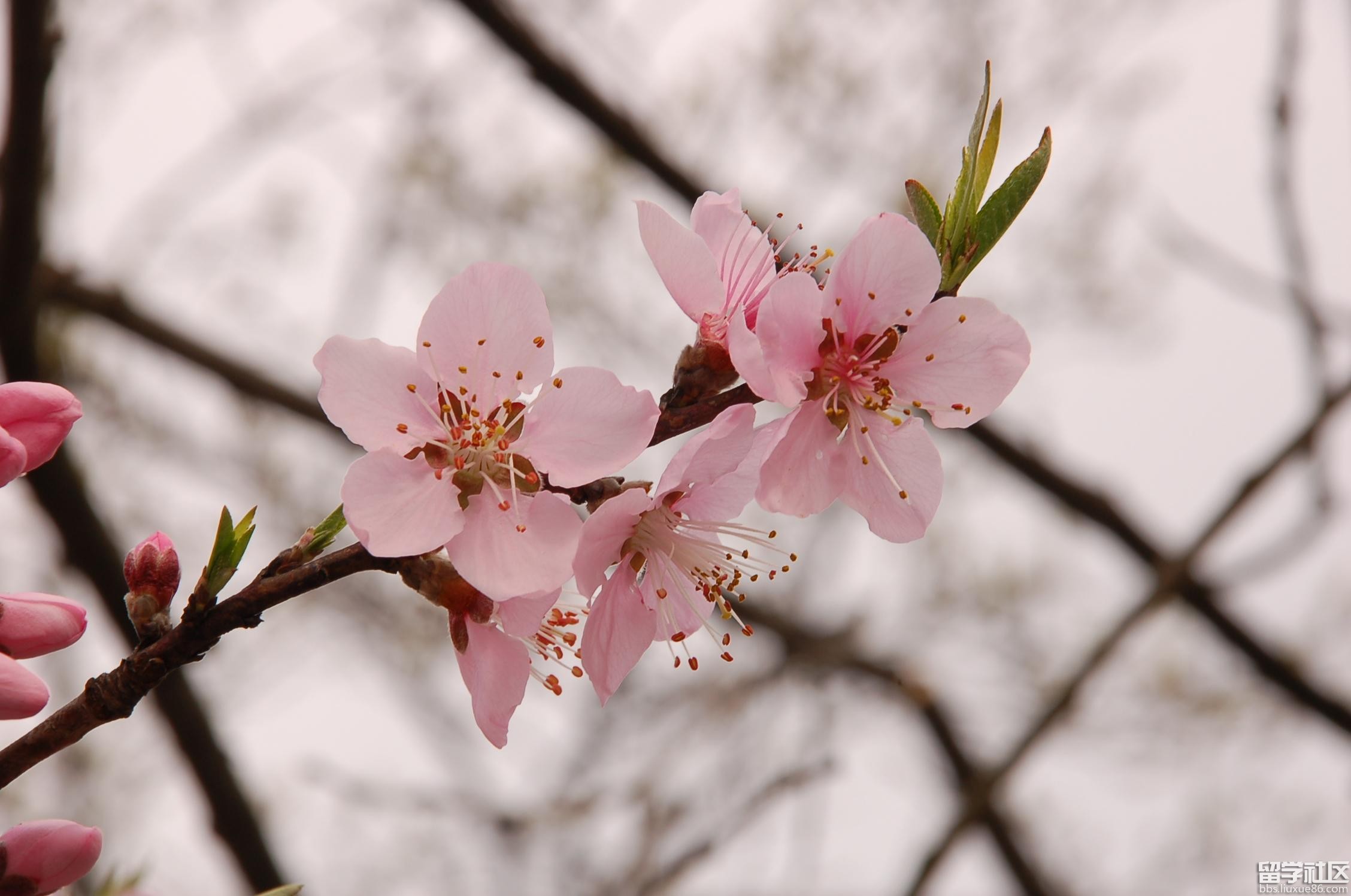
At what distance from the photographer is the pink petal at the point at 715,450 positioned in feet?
2.56

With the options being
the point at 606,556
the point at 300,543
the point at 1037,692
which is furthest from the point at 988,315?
the point at 1037,692

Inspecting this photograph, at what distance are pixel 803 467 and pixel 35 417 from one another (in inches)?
23.4

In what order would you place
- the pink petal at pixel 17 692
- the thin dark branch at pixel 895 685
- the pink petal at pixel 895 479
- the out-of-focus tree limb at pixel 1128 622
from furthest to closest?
the thin dark branch at pixel 895 685, the out-of-focus tree limb at pixel 1128 622, the pink petal at pixel 895 479, the pink petal at pixel 17 692

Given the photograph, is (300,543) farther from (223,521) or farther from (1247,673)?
(1247,673)

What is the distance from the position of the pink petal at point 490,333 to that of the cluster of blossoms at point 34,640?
0.92ft

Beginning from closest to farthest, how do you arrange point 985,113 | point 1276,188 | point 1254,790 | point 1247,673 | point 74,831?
point 74,831 < point 985,113 < point 1276,188 < point 1247,673 < point 1254,790

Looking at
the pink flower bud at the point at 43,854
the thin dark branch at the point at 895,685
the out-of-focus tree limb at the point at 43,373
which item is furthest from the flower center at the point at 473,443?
the thin dark branch at the point at 895,685

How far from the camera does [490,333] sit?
86 cm

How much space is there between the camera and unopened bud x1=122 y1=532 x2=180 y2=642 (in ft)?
2.58

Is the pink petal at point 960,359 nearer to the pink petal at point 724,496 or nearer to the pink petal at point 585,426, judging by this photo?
the pink petal at point 724,496

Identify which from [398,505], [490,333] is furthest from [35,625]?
[490,333]

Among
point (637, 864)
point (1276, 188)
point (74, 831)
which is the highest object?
point (1276, 188)

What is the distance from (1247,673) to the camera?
3471 millimetres

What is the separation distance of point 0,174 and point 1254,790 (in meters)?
4.87
